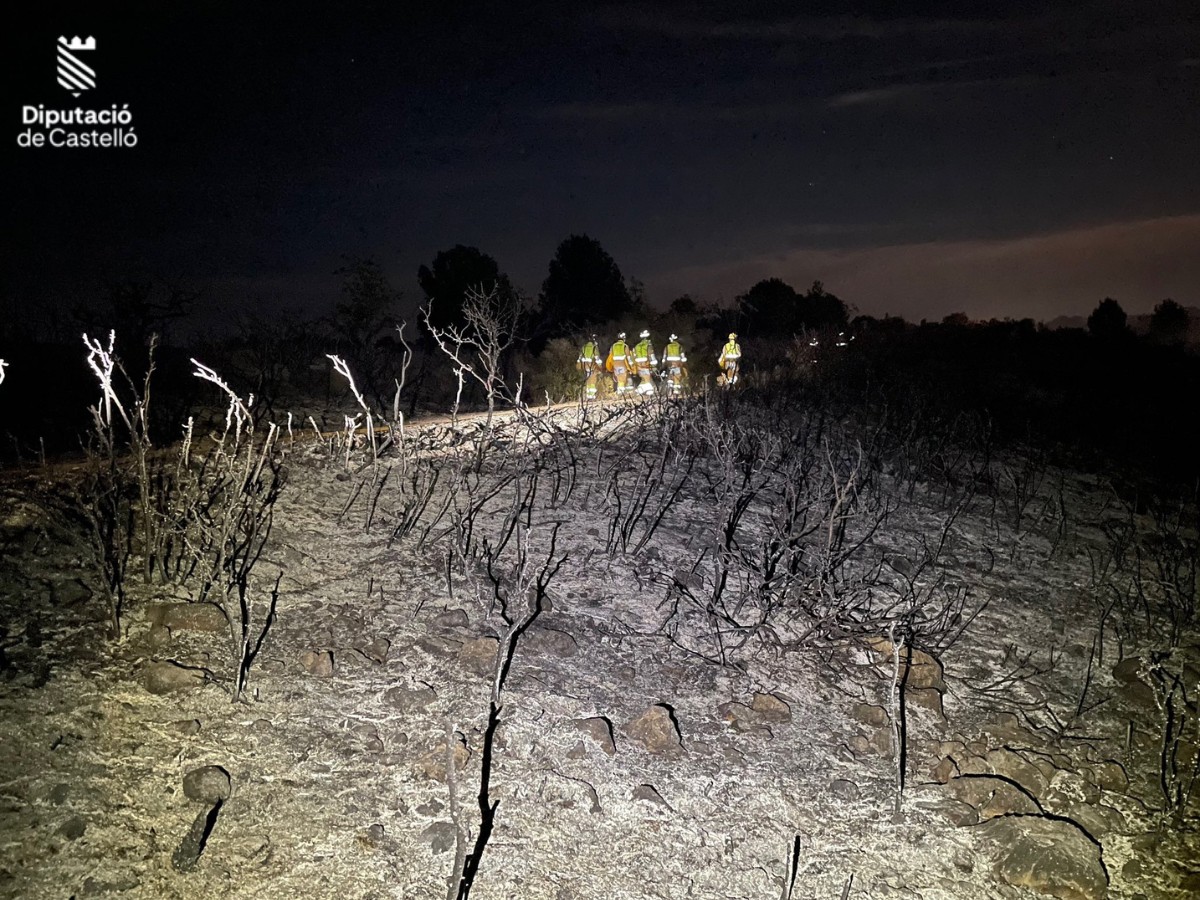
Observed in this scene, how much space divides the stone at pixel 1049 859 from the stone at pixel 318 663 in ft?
9.80

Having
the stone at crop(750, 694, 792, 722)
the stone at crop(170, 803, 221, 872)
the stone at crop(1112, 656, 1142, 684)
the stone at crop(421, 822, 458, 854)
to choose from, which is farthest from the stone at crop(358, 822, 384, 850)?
the stone at crop(1112, 656, 1142, 684)

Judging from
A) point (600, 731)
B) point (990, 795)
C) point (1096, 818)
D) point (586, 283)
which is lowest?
point (1096, 818)

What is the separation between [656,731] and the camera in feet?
10.1

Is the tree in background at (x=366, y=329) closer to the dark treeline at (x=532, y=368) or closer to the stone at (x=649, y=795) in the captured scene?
the dark treeline at (x=532, y=368)

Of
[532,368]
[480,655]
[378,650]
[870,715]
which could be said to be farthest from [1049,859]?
[532,368]

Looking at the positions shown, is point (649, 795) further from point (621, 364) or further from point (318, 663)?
point (621, 364)

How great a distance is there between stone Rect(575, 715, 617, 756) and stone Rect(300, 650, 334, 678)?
1240 millimetres

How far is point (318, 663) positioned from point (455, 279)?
2502 cm

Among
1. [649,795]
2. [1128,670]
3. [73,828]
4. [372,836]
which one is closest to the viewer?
[73,828]

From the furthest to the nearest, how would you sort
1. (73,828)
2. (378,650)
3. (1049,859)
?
(378,650) < (1049,859) < (73,828)

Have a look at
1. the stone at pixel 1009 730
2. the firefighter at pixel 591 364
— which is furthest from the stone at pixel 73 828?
the firefighter at pixel 591 364

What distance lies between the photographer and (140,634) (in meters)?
3.26

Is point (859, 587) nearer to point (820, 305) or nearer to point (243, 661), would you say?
point (243, 661)

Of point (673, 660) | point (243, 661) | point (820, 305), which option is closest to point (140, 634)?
point (243, 661)
